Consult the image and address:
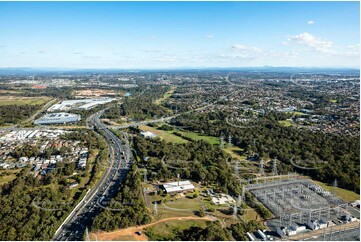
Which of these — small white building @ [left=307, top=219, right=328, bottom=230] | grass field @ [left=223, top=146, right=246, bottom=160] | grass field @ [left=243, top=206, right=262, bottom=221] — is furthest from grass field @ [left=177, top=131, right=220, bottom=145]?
small white building @ [left=307, top=219, right=328, bottom=230]

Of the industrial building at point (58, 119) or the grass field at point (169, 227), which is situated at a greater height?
the industrial building at point (58, 119)

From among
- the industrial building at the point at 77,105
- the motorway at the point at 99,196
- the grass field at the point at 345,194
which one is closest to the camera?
the motorway at the point at 99,196

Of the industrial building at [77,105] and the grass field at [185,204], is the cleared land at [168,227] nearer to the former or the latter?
the grass field at [185,204]

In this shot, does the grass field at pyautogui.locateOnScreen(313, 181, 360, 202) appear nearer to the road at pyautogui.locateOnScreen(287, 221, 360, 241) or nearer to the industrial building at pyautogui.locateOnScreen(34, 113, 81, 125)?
the road at pyautogui.locateOnScreen(287, 221, 360, 241)

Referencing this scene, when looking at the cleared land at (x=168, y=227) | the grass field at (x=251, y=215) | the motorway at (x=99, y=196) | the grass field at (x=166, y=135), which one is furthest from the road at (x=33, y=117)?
the grass field at (x=251, y=215)

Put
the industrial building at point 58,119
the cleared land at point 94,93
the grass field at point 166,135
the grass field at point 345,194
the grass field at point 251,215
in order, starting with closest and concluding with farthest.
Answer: the grass field at point 251,215
the grass field at point 345,194
the grass field at point 166,135
the industrial building at point 58,119
the cleared land at point 94,93

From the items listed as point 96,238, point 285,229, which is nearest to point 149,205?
point 96,238

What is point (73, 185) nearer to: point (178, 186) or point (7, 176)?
point (7, 176)
